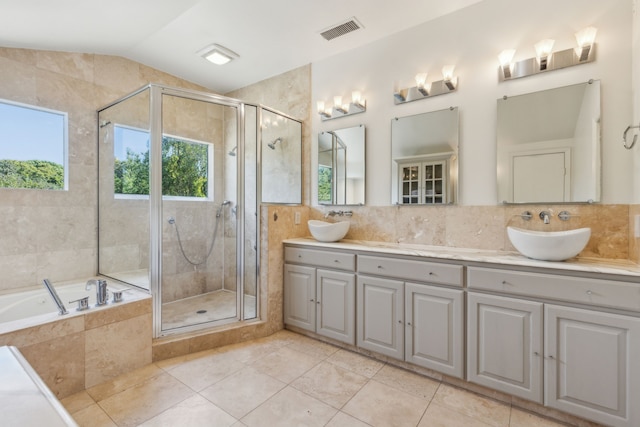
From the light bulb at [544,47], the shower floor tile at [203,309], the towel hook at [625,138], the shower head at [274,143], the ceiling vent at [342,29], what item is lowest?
the shower floor tile at [203,309]

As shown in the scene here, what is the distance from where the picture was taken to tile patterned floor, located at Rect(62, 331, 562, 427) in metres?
1.64

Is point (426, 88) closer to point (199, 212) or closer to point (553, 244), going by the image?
point (553, 244)

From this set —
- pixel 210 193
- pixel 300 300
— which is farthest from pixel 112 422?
pixel 210 193

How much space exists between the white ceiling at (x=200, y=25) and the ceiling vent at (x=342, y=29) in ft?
0.16

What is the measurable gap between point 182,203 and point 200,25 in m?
1.68

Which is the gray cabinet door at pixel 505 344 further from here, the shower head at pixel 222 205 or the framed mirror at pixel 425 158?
the shower head at pixel 222 205

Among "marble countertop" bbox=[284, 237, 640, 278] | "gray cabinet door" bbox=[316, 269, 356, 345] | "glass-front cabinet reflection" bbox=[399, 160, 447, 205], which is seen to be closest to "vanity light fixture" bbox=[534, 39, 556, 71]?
"glass-front cabinet reflection" bbox=[399, 160, 447, 205]

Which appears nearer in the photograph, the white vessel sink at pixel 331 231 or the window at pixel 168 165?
the window at pixel 168 165

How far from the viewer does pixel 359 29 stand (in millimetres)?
2656

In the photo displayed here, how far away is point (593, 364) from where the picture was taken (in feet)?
5.08

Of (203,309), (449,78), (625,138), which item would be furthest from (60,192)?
(625,138)

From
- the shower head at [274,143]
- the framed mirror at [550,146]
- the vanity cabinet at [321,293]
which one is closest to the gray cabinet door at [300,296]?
the vanity cabinet at [321,293]

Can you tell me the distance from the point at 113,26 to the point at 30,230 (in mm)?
1930

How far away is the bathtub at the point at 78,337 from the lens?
1.72m
